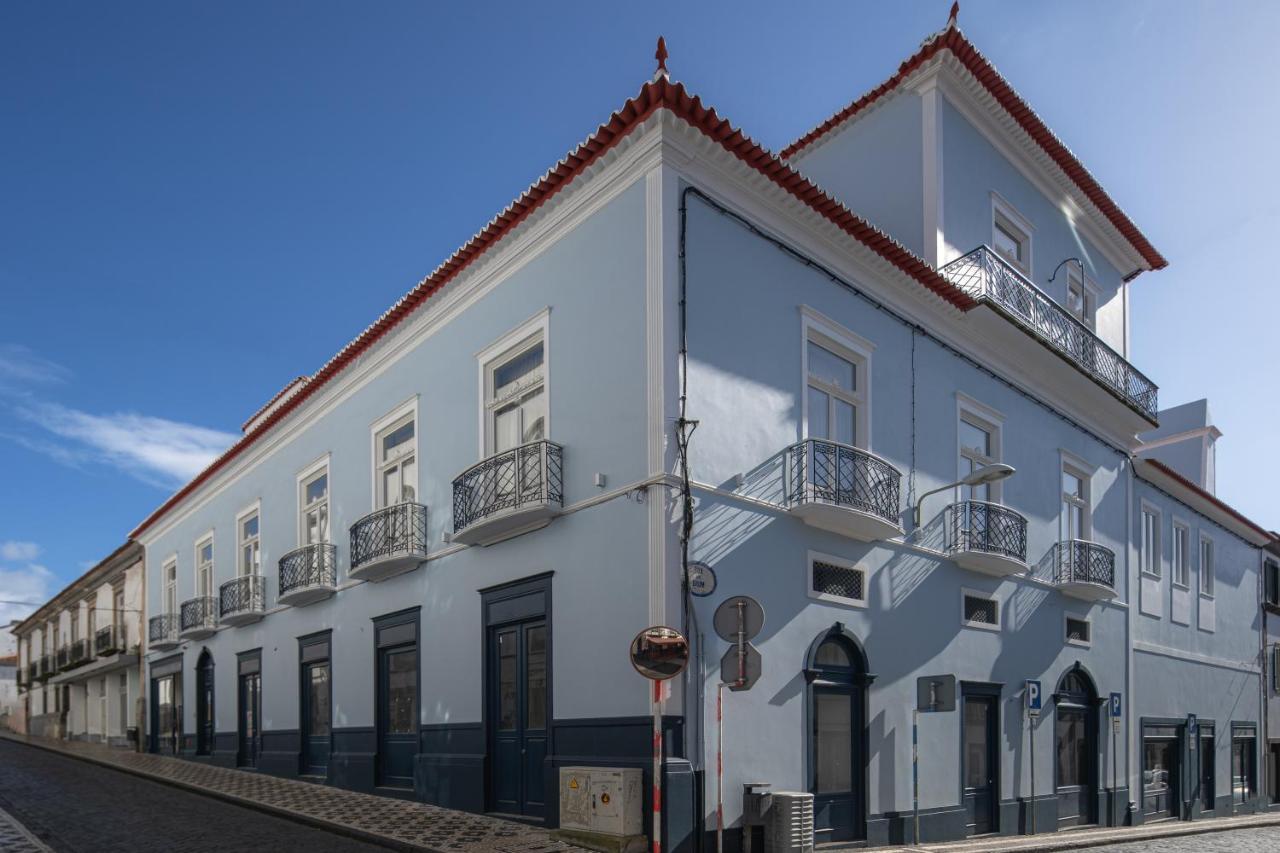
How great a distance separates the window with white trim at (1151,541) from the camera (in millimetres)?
18969

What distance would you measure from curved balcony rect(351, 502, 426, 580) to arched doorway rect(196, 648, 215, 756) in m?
9.18

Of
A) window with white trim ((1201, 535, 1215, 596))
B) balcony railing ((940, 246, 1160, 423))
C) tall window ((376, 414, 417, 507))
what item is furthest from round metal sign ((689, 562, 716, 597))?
window with white trim ((1201, 535, 1215, 596))

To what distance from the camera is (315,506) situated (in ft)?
56.7

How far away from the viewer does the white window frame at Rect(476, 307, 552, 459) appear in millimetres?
11438

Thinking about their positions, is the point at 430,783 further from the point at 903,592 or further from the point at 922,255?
the point at 922,255

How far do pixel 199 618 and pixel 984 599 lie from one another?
16042mm

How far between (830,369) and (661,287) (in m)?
3.12

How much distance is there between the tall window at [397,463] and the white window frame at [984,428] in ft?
24.9

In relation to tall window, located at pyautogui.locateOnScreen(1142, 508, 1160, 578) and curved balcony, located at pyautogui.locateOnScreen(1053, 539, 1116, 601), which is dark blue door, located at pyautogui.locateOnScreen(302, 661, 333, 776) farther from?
tall window, located at pyautogui.locateOnScreen(1142, 508, 1160, 578)

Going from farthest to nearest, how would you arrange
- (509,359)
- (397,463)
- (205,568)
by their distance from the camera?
(205,568), (397,463), (509,359)

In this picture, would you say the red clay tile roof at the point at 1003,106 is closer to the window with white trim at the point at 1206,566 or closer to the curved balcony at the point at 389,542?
the window with white trim at the point at 1206,566

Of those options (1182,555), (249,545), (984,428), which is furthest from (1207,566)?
(249,545)

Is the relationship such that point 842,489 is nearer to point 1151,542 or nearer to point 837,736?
point 837,736

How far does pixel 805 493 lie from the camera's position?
10898 mm
